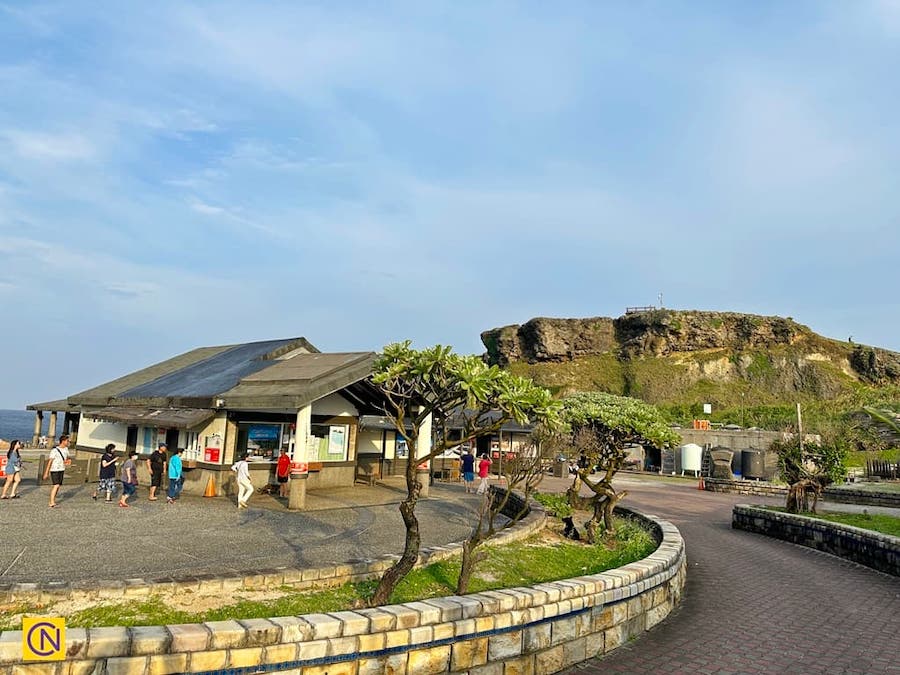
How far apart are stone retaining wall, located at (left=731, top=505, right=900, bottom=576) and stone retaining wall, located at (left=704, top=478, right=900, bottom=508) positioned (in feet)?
34.3

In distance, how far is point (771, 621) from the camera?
8.75 m

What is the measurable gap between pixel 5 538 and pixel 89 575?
11.6ft

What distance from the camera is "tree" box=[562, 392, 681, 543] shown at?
47.0 ft

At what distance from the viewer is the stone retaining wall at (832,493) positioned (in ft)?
81.3

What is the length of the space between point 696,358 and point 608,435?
8960 cm

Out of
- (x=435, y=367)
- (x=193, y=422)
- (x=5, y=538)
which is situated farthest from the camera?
(x=193, y=422)

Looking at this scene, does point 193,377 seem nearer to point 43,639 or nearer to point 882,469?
point 43,639

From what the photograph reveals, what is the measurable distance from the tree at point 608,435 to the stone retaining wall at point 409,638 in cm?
608

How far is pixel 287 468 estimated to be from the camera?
1723 cm

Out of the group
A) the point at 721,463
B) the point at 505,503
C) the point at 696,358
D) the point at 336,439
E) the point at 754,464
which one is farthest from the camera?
the point at 696,358

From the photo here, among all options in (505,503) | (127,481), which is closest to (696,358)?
(505,503)

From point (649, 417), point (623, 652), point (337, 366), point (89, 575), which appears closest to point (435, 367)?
point (623, 652)

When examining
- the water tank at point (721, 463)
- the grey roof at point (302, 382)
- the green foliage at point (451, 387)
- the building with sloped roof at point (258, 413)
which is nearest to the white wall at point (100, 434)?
the building with sloped roof at point (258, 413)

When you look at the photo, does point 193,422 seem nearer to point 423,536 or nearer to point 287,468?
point 287,468
